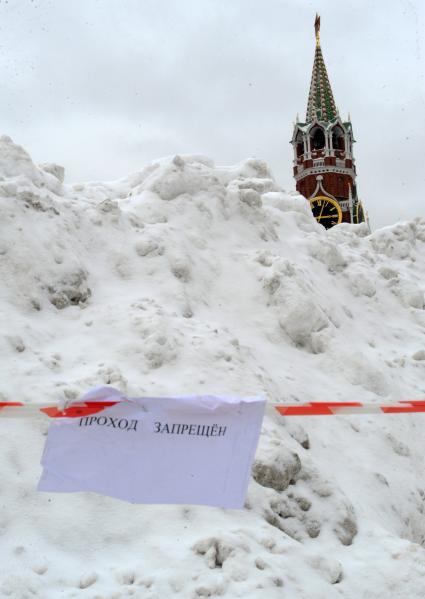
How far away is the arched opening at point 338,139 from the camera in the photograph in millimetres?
59406

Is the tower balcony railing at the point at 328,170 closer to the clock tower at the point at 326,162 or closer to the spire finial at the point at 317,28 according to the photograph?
the clock tower at the point at 326,162

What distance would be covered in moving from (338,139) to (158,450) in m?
61.9

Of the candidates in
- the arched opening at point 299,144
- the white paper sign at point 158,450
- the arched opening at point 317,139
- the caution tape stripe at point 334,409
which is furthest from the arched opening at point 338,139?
the white paper sign at point 158,450

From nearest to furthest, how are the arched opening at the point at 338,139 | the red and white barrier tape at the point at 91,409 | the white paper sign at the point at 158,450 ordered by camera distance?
1. the white paper sign at the point at 158,450
2. the red and white barrier tape at the point at 91,409
3. the arched opening at the point at 338,139

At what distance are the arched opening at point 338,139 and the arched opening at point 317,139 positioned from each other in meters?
1.18

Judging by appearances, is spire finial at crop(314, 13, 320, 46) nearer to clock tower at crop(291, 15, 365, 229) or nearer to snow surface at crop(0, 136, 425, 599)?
clock tower at crop(291, 15, 365, 229)

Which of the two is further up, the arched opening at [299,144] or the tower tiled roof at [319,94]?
the tower tiled roof at [319,94]

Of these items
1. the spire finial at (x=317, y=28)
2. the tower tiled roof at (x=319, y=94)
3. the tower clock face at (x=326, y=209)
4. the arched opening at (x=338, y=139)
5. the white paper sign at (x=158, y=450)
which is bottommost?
the white paper sign at (x=158, y=450)

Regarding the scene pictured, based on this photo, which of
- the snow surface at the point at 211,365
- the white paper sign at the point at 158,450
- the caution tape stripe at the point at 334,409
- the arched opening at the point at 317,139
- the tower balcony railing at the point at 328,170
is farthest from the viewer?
the arched opening at the point at 317,139

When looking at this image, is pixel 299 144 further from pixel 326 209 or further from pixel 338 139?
pixel 326 209

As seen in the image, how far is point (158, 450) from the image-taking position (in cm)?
259

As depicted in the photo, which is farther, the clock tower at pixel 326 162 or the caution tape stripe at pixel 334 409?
the clock tower at pixel 326 162

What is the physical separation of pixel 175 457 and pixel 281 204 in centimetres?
827

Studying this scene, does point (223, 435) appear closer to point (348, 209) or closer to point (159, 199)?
point (159, 199)
